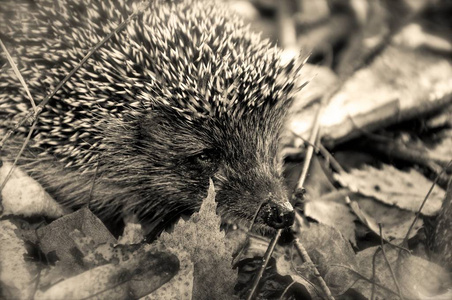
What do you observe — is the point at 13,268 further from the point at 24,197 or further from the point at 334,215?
the point at 334,215

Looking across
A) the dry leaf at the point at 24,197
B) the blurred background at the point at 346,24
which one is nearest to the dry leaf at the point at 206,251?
the dry leaf at the point at 24,197

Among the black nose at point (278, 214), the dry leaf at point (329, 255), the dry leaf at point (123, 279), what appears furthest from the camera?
the black nose at point (278, 214)

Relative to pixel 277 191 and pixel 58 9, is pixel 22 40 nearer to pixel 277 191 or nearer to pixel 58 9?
pixel 58 9

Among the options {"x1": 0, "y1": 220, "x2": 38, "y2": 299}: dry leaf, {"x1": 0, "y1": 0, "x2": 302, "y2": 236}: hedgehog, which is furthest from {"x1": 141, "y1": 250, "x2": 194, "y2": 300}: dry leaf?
{"x1": 0, "y1": 0, "x2": 302, "y2": 236}: hedgehog

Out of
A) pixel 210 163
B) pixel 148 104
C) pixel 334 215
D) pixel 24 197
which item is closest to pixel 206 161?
pixel 210 163

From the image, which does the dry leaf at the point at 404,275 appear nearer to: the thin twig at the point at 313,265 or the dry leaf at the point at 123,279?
the thin twig at the point at 313,265

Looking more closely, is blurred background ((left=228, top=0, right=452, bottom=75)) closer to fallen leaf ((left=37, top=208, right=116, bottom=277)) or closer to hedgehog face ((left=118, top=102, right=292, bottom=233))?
hedgehog face ((left=118, top=102, right=292, bottom=233))
